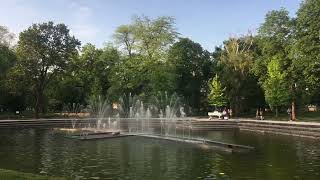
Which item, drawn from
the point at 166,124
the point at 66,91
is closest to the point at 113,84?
the point at 66,91

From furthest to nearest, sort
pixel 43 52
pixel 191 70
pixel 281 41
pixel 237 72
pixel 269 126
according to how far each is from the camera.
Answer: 1. pixel 191 70
2. pixel 237 72
3. pixel 43 52
4. pixel 281 41
5. pixel 269 126

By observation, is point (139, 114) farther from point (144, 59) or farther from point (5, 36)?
point (5, 36)

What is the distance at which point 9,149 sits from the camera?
25.8 m

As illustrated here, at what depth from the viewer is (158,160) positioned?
2097 centimetres

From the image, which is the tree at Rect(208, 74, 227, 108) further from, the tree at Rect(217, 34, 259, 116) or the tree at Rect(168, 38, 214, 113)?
the tree at Rect(168, 38, 214, 113)

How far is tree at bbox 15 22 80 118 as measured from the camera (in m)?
58.3

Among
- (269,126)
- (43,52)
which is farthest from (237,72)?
(43,52)

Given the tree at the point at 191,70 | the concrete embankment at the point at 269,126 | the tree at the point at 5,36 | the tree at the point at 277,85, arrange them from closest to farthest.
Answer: the concrete embankment at the point at 269,126, the tree at the point at 277,85, the tree at the point at 191,70, the tree at the point at 5,36

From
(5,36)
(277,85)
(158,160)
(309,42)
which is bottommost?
(158,160)

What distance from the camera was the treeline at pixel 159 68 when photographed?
51969 millimetres

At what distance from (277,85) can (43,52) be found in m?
30.0

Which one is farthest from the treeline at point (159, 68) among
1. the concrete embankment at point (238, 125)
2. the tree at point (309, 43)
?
the concrete embankment at point (238, 125)

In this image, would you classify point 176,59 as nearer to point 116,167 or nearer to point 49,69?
point 49,69

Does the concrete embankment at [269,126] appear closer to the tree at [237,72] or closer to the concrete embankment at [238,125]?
the concrete embankment at [238,125]
